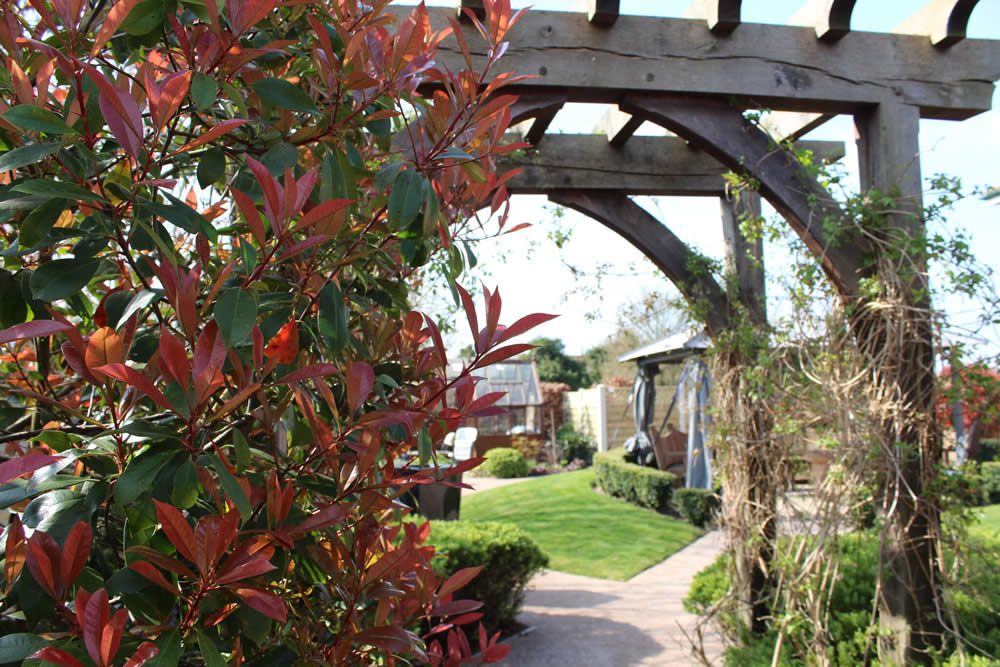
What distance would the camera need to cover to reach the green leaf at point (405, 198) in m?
0.84

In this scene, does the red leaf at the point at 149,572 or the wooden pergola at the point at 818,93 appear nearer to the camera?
the red leaf at the point at 149,572

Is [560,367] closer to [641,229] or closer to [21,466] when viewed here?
[641,229]

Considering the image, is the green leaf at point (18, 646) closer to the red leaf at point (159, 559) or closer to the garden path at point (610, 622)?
the red leaf at point (159, 559)

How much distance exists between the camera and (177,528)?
1.95ft

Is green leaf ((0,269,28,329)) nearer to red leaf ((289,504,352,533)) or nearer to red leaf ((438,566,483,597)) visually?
red leaf ((289,504,352,533))

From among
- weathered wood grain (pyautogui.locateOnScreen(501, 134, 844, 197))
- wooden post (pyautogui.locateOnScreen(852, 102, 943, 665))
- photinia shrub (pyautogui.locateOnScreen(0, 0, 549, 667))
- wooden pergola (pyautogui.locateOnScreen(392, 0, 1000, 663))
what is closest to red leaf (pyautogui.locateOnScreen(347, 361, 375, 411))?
photinia shrub (pyautogui.locateOnScreen(0, 0, 549, 667))

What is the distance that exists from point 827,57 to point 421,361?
2.85 metres

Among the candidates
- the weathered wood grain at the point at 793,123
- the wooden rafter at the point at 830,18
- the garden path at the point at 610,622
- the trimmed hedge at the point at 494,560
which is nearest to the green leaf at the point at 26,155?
the wooden rafter at the point at 830,18

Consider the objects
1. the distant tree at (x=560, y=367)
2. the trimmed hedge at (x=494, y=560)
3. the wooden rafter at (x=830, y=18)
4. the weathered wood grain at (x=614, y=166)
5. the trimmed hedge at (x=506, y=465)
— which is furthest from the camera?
the distant tree at (x=560, y=367)

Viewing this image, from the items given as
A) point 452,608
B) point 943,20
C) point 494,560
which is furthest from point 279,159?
point 494,560

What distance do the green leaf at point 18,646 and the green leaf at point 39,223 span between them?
36 centimetres

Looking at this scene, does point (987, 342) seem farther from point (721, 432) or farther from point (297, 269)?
point (297, 269)

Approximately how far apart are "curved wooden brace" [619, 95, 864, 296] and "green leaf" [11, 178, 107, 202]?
269 centimetres

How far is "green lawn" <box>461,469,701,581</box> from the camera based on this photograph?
23.9 feet
